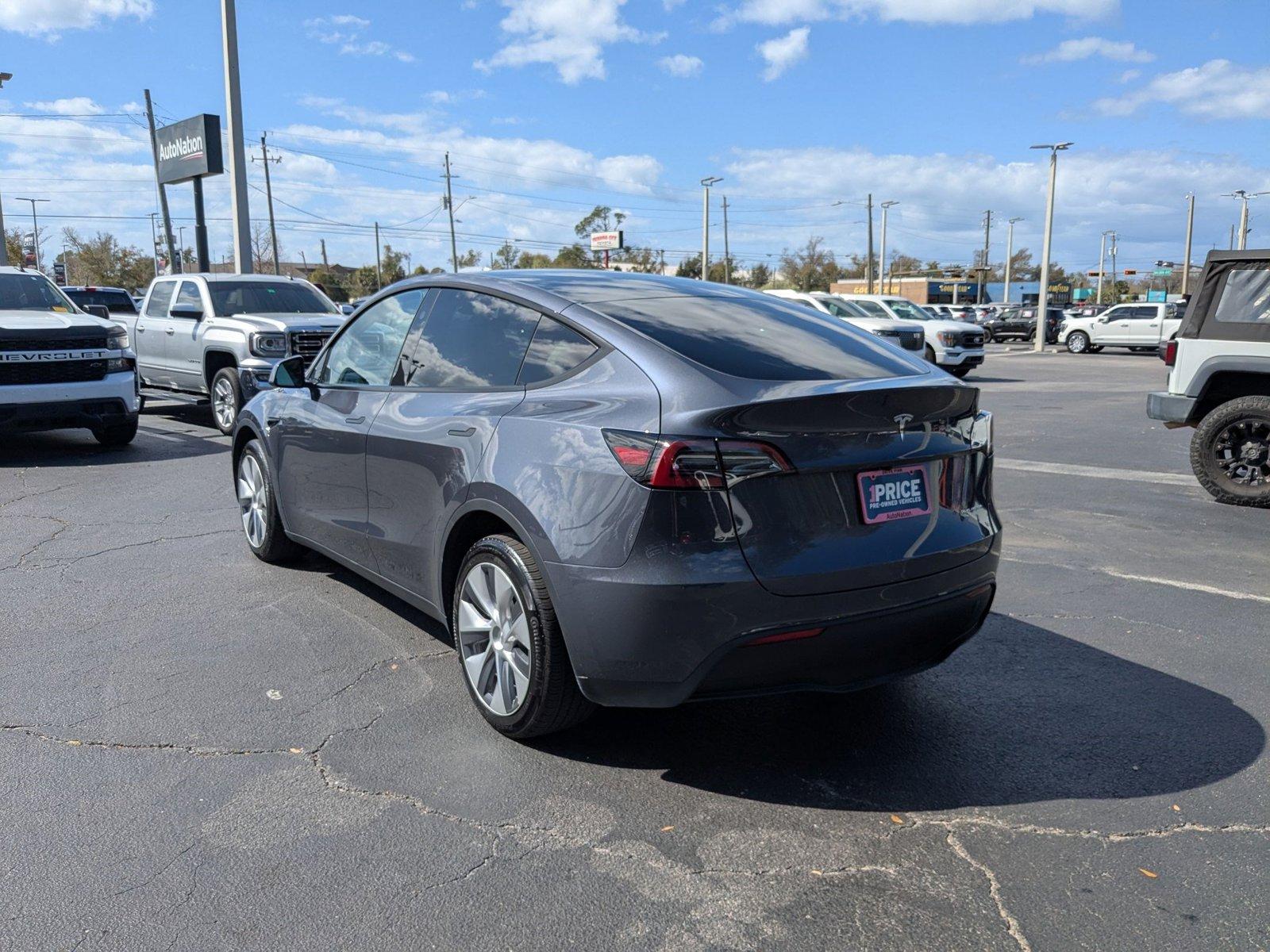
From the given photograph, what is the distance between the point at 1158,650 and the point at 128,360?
984 centimetres

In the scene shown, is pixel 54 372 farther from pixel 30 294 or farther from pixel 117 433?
pixel 30 294

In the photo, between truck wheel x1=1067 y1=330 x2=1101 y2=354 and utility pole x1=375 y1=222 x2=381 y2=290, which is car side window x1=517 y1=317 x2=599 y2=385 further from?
utility pole x1=375 y1=222 x2=381 y2=290

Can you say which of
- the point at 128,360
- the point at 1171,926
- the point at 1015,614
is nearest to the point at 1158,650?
the point at 1015,614

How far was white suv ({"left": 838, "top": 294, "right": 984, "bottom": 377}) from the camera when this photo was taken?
22.3m

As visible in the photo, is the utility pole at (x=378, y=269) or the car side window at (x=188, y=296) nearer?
the car side window at (x=188, y=296)

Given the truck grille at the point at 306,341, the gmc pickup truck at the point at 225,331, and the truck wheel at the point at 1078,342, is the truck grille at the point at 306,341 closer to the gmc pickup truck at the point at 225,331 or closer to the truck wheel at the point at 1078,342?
the gmc pickup truck at the point at 225,331

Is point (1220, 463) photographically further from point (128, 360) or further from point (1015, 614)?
point (128, 360)

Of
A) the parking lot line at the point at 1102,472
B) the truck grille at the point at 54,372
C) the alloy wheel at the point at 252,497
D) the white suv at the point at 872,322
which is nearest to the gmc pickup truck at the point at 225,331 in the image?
the truck grille at the point at 54,372

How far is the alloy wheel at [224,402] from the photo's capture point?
1166cm

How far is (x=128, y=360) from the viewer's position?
34.4 feet

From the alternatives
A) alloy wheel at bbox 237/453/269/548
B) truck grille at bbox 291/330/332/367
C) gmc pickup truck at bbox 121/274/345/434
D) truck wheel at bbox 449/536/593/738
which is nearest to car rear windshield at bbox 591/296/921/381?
truck wheel at bbox 449/536/593/738

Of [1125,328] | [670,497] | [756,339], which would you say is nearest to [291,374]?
[756,339]

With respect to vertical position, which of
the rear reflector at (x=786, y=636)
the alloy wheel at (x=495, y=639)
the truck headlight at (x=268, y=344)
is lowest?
the alloy wheel at (x=495, y=639)

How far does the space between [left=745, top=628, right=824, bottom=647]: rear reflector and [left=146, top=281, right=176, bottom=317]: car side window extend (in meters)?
12.3
